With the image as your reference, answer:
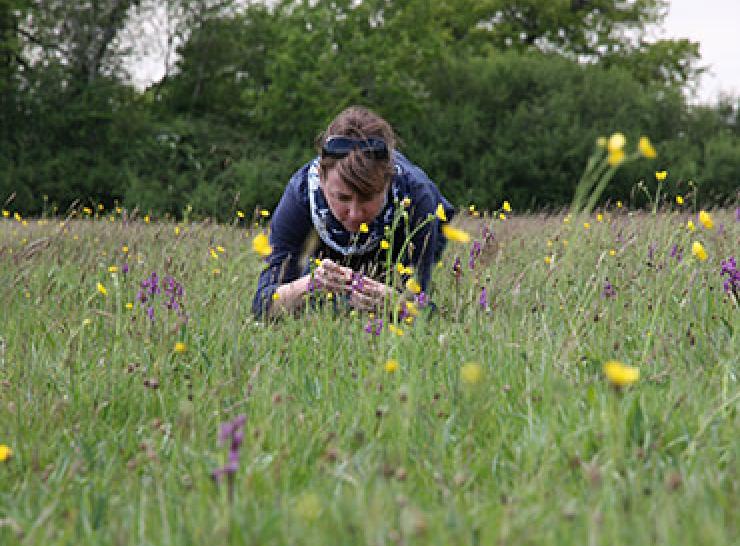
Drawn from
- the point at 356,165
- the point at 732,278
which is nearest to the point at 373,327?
the point at 356,165

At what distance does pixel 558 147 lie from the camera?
1814 centimetres

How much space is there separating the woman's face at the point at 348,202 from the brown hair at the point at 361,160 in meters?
0.03

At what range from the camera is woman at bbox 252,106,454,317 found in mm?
3303

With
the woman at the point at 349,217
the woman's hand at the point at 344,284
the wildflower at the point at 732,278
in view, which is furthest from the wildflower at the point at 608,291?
the woman's hand at the point at 344,284

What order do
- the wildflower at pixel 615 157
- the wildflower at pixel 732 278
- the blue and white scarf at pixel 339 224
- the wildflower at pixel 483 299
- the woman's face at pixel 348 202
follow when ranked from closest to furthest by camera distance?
the wildflower at pixel 615 157, the wildflower at pixel 732 278, the wildflower at pixel 483 299, the woman's face at pixel 348 202, the blue and white scarf at pixel 339 224

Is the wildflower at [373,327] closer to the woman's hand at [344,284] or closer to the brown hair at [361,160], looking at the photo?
the woman's hand at [344,284]

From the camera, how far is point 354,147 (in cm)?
346

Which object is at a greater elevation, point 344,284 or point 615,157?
point 615,157

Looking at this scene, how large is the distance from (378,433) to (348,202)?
1844 mm

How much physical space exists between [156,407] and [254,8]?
758 inches

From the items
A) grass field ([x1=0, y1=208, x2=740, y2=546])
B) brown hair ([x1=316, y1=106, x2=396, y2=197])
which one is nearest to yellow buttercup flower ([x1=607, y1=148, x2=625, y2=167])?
grass field ([x1=0, y1=208, x2=740, y2=546])

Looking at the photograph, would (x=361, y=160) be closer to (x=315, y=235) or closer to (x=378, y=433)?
(x=315, y=235)

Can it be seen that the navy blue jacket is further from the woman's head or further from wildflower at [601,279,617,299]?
wildflower at [601,279,617,299]

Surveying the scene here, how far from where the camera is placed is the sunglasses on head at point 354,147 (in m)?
3.44
